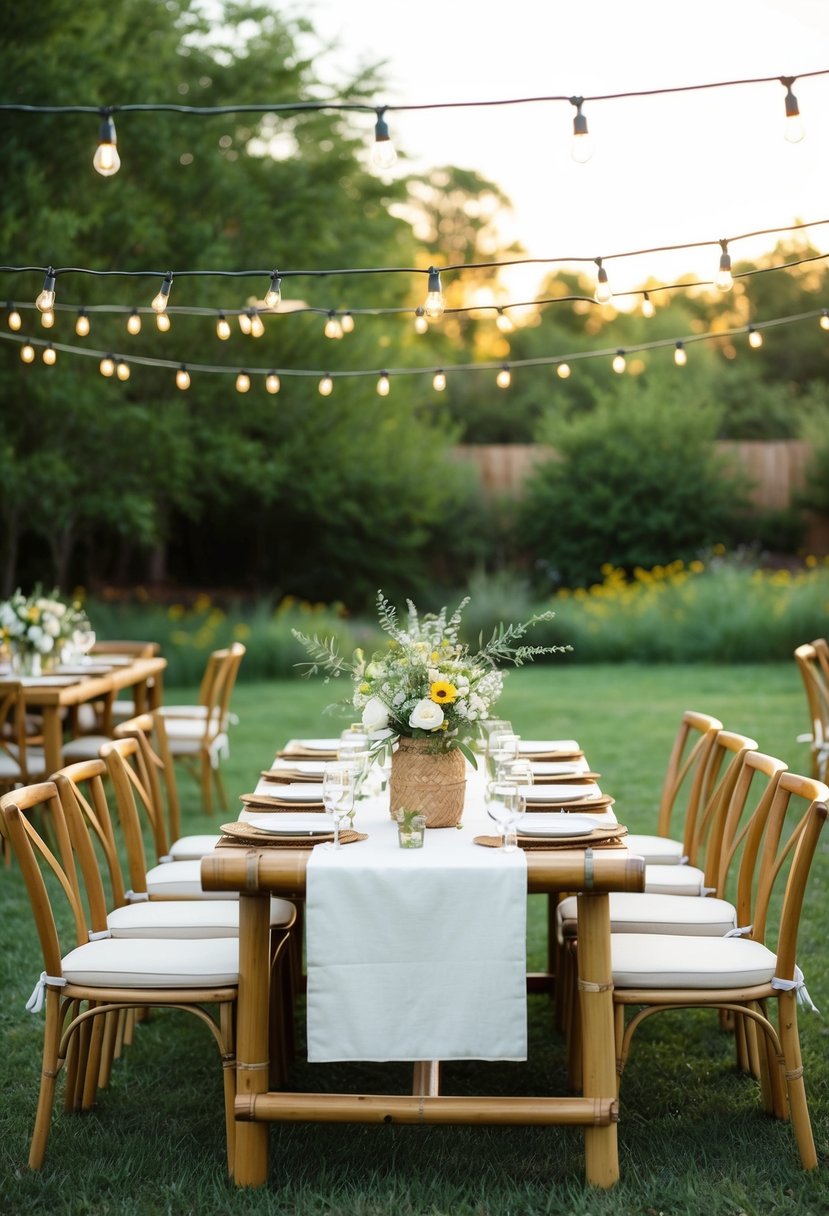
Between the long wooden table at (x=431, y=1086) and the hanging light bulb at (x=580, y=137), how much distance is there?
70.0 inches

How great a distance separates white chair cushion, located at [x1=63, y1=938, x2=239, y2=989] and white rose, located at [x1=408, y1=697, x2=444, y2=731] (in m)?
0.72

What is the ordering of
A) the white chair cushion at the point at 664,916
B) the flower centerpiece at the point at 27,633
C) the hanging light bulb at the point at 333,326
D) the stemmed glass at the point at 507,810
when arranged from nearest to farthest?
the stemmed glass at the point at 507,810 → the white chair cushion at the point at 664,916 → the hanging light bulb at the point at 333,326 → the flower centerpiece at the point at 27,633

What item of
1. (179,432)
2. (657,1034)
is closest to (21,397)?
(179,432)

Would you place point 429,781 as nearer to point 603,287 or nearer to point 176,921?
point 176,921

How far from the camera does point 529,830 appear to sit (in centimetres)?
310

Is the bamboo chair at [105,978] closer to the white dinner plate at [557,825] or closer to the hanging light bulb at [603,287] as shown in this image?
the white dinner plate at [557,825]

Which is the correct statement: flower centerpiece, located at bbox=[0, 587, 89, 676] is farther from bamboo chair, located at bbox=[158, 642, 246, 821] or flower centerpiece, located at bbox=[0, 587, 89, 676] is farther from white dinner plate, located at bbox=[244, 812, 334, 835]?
white dinner plate, located at bbox=[244, 812, 334, 835]

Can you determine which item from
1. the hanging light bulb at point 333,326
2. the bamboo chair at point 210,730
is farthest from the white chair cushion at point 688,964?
the bamboo chair at point 210,730

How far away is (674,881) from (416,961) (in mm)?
1236

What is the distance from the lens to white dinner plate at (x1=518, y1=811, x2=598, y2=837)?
3.09 metres

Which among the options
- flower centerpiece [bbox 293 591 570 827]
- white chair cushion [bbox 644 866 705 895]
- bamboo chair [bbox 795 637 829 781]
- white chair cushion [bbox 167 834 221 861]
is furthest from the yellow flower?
bamboo chair [bbox 795 637 829 781]

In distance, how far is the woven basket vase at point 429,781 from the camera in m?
3.30

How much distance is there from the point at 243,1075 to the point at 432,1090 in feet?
1.45

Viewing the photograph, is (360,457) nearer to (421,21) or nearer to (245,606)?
(245,606)
